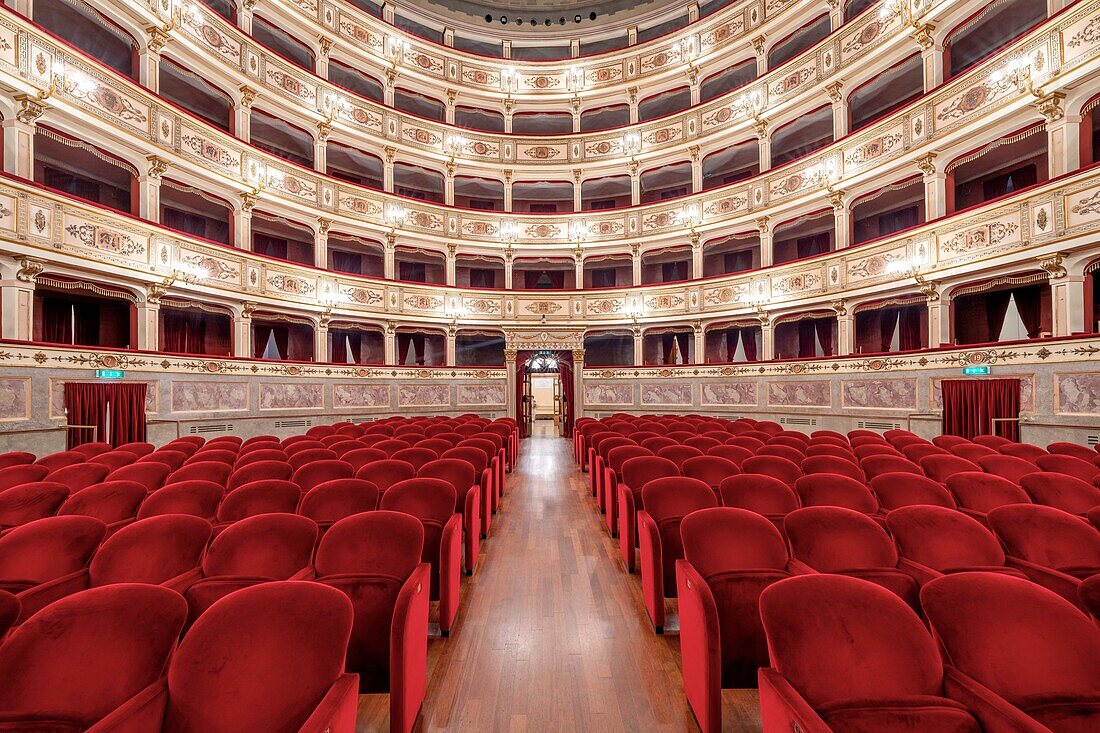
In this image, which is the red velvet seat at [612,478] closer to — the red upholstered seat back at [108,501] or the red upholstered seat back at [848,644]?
the red upholstered seat back at [848,644]

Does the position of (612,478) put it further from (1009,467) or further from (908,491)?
(1009,467)

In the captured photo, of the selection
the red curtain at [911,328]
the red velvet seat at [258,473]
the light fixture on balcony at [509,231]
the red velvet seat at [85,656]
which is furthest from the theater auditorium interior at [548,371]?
the red velvet seat at [258,473]

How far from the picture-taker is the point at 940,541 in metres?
2.62

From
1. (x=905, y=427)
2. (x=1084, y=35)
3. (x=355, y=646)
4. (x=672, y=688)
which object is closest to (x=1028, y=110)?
(x=1084, y=35)

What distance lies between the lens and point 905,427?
9.08m

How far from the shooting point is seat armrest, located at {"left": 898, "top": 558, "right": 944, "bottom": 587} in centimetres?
228

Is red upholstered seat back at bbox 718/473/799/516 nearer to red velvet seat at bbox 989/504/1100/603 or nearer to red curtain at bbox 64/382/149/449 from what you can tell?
red velvet seat at bbox 989/504/1100/603

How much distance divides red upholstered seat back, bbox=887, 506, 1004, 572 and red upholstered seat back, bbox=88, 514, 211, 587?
12.7ft

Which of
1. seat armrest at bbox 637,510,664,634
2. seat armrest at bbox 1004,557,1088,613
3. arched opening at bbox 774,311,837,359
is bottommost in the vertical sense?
seat armrest at bbox 637,510,664,634

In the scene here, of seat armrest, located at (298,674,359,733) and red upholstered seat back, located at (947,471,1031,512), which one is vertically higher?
red upholstered seat back, located at (947,471,1031,512)

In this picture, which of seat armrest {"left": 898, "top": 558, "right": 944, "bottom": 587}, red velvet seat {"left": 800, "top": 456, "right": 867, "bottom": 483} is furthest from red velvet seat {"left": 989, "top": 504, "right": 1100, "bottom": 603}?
red velvet seat {"left": 800, "top": 456, "right": 867, "bottom": 483}

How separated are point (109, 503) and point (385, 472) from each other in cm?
187

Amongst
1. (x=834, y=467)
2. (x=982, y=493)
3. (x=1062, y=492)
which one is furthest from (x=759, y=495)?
(x=1062, y=492)

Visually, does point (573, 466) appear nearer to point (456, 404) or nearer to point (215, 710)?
point (456, 404)
